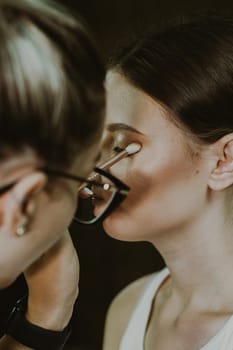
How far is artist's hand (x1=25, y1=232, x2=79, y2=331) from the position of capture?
39.1 inches

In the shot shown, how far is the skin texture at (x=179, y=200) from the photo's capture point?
3.74 feet

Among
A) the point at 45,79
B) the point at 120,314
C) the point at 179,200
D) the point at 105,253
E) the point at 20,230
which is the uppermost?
the point at 45,79

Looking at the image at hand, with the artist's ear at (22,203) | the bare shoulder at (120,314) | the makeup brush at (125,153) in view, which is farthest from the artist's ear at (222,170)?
the artist's ear at (22,203)

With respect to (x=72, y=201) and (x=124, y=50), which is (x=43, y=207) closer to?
(x=72, y=201)

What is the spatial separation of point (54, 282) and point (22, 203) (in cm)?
37

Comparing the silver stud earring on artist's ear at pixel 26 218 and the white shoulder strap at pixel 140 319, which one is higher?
the silver stud earring on artist's ear at pixel 26 218

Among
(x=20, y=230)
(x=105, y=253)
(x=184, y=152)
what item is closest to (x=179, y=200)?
(x=184, y=152)

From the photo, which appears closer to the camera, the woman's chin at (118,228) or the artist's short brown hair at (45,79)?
the artist's short brown hair at (45,79)

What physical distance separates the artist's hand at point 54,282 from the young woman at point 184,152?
200 millimetres

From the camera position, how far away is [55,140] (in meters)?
0.64

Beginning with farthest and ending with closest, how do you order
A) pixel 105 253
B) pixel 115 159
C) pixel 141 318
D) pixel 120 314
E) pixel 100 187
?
pixel 105 253
pixel 120 314
pixel 141 318
pixel 115 159
pixel 100 187

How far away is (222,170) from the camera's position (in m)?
1.16

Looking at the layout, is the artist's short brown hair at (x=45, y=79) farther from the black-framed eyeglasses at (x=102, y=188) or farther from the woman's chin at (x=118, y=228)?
the woman's chin at (x=118, y=228)

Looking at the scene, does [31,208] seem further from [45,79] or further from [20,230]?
[45,79]
